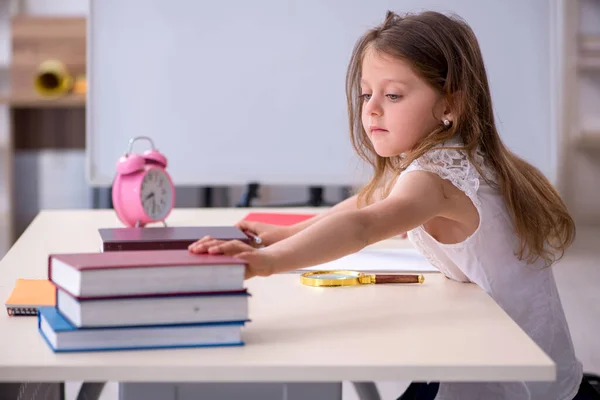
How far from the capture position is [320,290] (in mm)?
1089

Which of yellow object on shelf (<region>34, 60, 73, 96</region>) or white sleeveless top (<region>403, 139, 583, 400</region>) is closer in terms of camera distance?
white sleeveless top (<region>403, 139, 583, 400</region>)

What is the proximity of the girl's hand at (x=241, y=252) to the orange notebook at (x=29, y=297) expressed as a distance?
199 mm

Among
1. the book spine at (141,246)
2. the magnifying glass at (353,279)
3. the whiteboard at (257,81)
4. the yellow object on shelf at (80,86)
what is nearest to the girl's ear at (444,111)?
the magnifying glass at (353,279)

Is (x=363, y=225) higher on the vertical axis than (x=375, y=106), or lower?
lower

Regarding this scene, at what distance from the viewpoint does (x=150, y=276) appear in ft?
2.59

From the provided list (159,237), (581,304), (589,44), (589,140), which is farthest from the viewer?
(589,140)

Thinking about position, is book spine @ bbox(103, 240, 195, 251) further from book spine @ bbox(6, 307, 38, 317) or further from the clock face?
the clock face

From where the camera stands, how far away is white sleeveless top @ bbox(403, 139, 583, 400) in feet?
3.76

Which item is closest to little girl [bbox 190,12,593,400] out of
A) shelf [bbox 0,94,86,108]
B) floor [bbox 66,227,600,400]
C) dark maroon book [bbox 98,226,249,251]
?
dark maroon book [bbox 98,226,249,251]

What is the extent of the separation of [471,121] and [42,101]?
12.1 ft

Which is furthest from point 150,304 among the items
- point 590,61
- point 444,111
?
point 590,61

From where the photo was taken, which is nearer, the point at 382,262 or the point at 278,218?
the point at 382,262

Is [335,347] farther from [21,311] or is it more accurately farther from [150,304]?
[21,311]

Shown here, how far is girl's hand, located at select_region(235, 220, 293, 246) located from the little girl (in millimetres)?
164
